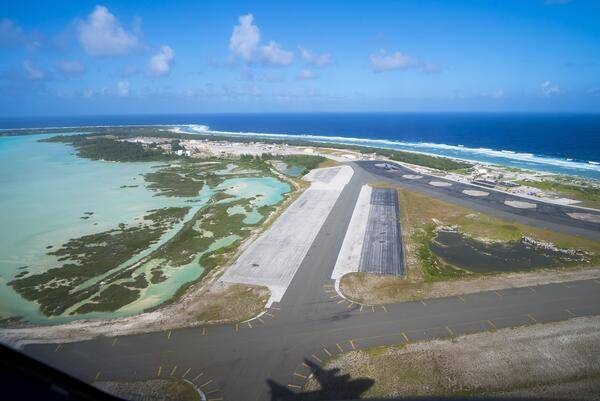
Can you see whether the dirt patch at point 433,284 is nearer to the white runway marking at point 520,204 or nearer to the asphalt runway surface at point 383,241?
the asphalt runway surface at point 383,241

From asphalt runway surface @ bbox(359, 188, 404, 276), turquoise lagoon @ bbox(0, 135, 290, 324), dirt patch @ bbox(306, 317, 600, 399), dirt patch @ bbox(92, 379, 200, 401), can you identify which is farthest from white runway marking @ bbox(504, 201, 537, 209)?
dirt patch @ bbox(92, 379, 200, 401)

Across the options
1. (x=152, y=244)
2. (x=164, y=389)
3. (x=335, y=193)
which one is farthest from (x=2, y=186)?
(x=164, y=389)

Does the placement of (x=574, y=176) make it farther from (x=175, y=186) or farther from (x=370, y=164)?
(x=175, y=186)

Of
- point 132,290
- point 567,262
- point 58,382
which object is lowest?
point 132,290

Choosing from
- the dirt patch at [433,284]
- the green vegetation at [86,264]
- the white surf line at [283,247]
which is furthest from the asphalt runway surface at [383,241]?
the green vegetation at [86,264]

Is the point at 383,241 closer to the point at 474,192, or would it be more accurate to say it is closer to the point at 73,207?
the point at 474,192
